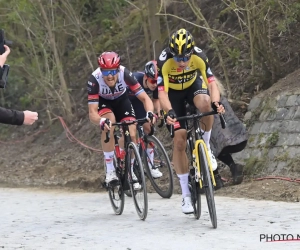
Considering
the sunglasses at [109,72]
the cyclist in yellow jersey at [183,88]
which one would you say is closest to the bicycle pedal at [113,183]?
the cyclist in yellow jersey at [183,88]

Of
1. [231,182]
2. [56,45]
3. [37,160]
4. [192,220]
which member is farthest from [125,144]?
[56,45]

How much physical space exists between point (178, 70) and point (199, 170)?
4.59ft

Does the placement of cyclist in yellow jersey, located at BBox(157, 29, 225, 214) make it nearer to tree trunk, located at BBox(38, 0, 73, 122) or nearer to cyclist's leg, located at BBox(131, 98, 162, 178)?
cyclist's leg, located at BBox(131, 98, 162, 178)

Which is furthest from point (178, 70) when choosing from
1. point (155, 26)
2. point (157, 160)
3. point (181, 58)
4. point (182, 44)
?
point (155, 26)

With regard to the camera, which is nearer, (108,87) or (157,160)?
(108,87)

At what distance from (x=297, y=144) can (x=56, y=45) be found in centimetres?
883

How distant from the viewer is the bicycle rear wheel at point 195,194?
8.08 m

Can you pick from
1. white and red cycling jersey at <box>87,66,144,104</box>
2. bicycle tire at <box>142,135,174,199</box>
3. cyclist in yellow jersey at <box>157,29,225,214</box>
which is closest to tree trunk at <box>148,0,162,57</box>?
bicycle tire at <box>142,135,174,199</box>

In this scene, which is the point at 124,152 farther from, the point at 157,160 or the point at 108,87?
the point at 157,160

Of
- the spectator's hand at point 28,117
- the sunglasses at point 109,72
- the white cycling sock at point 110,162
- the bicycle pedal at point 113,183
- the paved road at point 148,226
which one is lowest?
the paved road at point 148,226

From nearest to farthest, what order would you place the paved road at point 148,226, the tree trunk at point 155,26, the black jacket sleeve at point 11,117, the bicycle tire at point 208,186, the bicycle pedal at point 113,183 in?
1. the black jacket sleeve at point 11,117
2. the paved road at point 148,226
3. the bicycle tire at point 208,186
4. the bicycle pedal at point 113,183
5. the tree trunk at point 155,26

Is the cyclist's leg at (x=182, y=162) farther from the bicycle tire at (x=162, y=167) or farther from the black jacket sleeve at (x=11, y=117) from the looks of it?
the black jacket sleeve at (x=11, y=117)

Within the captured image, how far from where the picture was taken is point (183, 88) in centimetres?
880

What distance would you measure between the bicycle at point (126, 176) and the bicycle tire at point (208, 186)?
A: 1045mm
